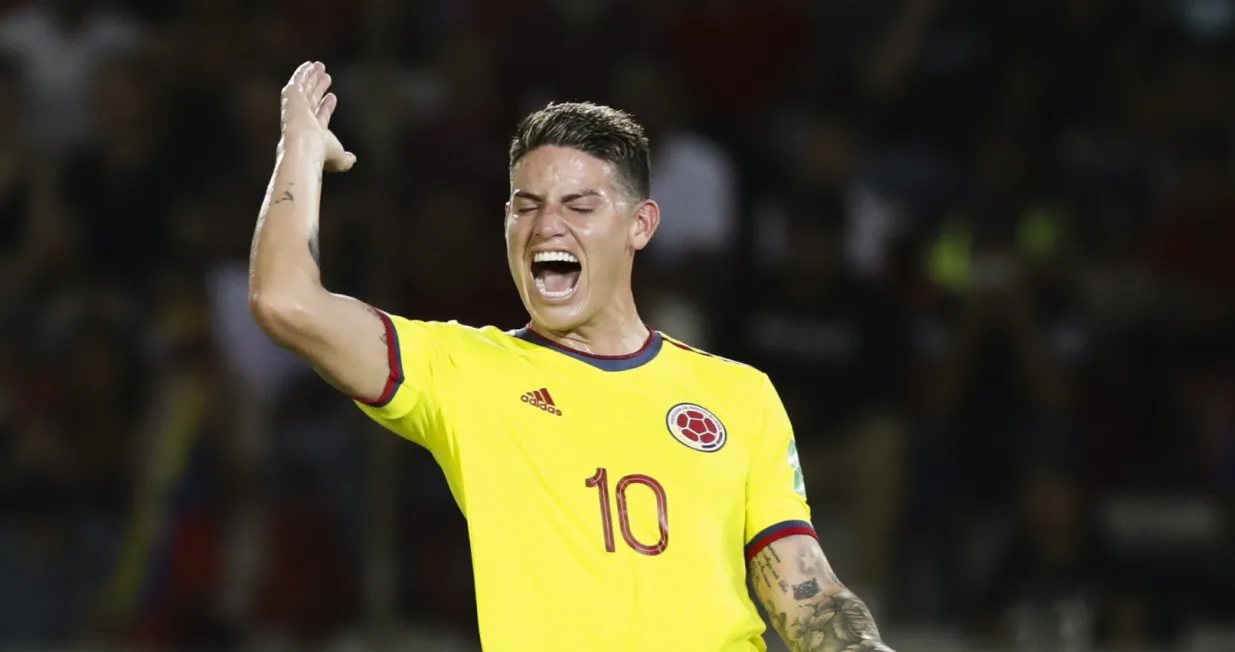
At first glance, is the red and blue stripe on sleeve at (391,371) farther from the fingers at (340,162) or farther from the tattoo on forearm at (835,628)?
the tattoo on forearm at (835,628)

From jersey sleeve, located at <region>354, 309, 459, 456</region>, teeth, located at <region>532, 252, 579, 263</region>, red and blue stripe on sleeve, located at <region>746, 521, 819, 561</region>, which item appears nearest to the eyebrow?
teeth, located at <region>532, 252, 579, 263</region>

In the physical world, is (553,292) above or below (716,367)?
above

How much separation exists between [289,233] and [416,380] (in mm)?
414

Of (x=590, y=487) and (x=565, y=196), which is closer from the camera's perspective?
(x=590, y=487)

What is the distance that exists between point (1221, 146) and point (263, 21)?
4.62 m

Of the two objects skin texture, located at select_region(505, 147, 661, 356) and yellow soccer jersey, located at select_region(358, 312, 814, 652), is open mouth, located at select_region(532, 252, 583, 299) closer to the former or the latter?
skin texture, located at select_region(505, 147, 661, 356)

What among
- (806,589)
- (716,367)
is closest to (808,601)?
(806,589)

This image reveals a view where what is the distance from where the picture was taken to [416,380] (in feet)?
11.5

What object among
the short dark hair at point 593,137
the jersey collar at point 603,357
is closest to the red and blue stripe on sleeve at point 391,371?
the jersey collar at point 603,357

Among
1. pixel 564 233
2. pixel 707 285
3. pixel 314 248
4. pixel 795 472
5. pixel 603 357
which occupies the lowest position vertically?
pixel 795 472

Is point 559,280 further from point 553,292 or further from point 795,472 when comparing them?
point 795,472

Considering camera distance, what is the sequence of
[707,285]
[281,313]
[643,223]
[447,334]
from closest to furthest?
[281,313], [447,334], [643,223], [707,285]

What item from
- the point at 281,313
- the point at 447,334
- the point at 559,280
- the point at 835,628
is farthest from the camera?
the point at 559,280

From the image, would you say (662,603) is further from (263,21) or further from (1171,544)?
(263,21)
